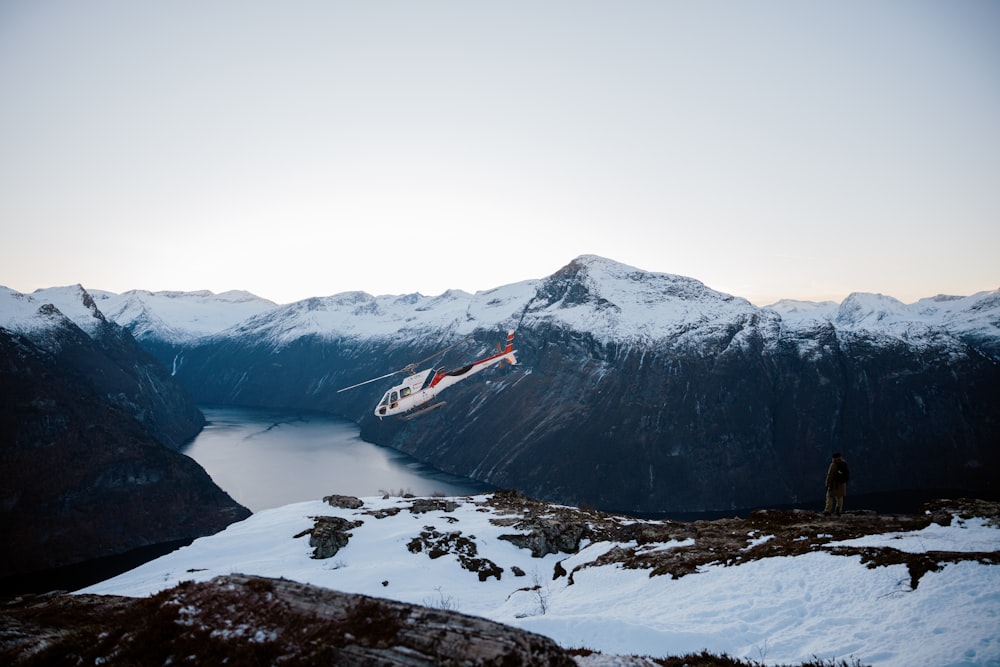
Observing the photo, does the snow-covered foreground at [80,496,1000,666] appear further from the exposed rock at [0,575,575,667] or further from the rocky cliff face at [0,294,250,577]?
the rocky cliff face at [0,294,250,577]

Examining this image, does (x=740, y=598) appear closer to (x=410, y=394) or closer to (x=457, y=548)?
(x=457, y=548)

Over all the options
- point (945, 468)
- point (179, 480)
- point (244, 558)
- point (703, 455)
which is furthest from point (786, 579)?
point (945, 468)

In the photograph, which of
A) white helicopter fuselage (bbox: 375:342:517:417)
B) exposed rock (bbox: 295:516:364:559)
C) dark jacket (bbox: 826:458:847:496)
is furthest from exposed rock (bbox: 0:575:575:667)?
white helicopter fuselage (bbox: 375:342:517:417)

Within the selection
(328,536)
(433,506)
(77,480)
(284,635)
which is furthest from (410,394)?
(77,480)

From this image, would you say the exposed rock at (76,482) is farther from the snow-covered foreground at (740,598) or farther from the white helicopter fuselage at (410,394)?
the snow-covered foreground at (740,598)

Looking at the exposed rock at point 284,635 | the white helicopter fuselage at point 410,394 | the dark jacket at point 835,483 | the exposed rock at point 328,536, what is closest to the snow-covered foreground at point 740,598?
the exposed rock at point 328,536

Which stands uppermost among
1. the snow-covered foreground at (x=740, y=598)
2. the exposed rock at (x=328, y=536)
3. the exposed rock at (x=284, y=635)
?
the exposed rock at (x=284, y=635)

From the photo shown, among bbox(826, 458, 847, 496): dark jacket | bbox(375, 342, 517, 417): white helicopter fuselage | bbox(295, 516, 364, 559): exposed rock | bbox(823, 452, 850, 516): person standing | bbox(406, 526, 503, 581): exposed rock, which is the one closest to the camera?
bbox(823, 452, 850, 516): person standing

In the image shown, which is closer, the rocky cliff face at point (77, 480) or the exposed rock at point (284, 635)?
the exposed rock at point (284, 635)
